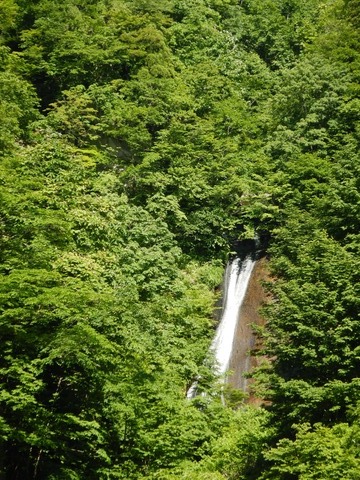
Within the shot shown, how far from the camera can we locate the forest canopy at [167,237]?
11016mm

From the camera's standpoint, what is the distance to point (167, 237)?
71.4 ft

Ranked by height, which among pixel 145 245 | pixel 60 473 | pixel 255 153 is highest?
pixel 255 153

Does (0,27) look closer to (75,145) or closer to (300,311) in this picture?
(75,145)

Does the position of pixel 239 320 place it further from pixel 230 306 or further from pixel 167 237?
pixel 167 237

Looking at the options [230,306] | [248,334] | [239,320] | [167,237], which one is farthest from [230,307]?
[167,237]

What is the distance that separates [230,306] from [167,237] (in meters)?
3.90

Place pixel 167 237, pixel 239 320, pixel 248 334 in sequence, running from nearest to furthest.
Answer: pixel 248 334 < pixel 239 320 < pixel 167 237

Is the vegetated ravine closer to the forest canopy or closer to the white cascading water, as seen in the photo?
the white cascading water

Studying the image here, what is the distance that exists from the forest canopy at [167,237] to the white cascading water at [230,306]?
61cm

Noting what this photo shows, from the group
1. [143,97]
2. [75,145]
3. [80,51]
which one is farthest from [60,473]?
[80,51]

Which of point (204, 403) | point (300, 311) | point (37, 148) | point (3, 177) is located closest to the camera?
point (3, 177)

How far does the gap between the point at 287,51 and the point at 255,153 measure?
15.9m

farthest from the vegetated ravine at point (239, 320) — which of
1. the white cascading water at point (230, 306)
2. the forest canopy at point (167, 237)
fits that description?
the forest canopy at point (167, 237)

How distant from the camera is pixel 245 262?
23984 mm
